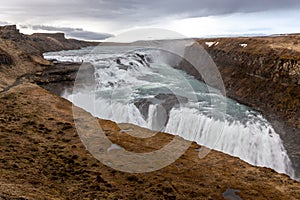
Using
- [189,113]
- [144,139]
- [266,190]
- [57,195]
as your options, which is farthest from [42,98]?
[266,190]

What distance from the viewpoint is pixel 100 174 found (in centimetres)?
1434

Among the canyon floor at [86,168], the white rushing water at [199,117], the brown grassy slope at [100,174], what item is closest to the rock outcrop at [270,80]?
the canyon floor at [86,168]

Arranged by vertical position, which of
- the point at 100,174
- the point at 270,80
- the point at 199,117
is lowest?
the point at 199,117

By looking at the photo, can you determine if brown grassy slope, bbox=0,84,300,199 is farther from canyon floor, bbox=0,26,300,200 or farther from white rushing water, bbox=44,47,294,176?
white rushing water, bbox=44,47,294,176

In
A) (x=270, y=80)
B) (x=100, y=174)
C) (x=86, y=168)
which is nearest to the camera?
(x=100, y=174)

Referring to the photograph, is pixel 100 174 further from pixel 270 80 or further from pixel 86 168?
pixel 270 80

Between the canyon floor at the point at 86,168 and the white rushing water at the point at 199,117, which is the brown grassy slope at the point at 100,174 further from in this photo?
the white rushing water at the point at 199,117

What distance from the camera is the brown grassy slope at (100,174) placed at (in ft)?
41.1

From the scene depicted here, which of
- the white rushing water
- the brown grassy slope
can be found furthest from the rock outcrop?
the brown grassy slope

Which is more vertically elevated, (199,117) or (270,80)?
(270,80)

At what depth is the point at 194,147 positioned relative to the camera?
19.8 meters

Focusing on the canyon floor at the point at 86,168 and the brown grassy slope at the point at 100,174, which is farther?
the canyon floor at the point at 86,168

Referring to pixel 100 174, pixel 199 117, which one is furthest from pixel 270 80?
pixel 100 174

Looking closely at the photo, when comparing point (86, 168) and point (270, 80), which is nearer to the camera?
point (86, 168)
